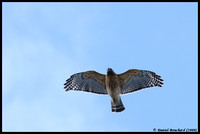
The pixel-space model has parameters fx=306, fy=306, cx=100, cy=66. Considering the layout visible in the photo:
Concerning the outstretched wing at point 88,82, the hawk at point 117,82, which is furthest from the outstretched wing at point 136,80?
the outstretched wing at point 88,82

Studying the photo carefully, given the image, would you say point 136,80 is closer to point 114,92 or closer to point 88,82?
point 114,92

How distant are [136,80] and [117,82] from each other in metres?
0.86

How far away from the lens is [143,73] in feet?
41.2

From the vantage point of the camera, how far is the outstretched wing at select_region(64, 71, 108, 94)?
12.3 m

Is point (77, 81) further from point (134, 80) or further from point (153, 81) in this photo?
point (153, 81)

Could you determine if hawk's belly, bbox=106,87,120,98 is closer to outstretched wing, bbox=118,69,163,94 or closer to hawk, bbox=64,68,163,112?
hawk, bbox=64,68,163,112

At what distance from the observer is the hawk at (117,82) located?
12.1m

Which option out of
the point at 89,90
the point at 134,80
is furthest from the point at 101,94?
the point at 134,80

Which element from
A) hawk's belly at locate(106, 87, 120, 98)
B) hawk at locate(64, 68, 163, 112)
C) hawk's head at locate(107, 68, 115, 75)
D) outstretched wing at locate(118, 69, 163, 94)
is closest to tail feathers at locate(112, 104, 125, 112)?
hawk at locate(64, 68, 163, 112)

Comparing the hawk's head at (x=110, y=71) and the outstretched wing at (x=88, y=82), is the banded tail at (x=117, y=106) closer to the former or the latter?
the outstretched wing at (x=88, y=82)

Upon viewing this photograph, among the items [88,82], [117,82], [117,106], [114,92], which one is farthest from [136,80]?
[88,82]

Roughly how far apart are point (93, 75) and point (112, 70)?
2.81 feet

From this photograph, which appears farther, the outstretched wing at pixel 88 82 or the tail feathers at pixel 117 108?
the outstretched wing at pixel 88 82

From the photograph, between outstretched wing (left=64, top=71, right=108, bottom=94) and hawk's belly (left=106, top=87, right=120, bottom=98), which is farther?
outstretched wing (left=64, top=71, right=108, bottom=94)
